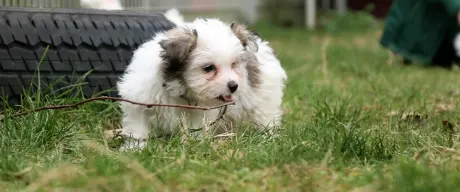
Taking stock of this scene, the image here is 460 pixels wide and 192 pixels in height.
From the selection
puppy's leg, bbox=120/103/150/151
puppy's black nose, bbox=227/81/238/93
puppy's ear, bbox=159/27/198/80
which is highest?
puppy's ear, bbox=159/27/198/80

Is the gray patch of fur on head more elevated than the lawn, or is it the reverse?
the gray patch of fur on head

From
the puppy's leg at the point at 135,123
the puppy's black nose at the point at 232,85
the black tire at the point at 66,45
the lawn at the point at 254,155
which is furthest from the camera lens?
the black tire at the point at 66,45

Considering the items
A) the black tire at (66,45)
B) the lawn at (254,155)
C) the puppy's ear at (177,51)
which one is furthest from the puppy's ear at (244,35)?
the black tire at (66,45)

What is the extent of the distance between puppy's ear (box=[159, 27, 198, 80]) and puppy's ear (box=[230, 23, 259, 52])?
276 mm

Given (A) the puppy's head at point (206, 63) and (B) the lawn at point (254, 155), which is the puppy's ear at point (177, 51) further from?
(B) the lawn at point (254, 155)

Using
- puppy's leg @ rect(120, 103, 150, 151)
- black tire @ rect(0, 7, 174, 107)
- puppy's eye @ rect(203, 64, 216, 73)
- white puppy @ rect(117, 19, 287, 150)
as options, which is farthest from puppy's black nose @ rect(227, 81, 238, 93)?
black tire @ rect(0, 7, 174, 107)

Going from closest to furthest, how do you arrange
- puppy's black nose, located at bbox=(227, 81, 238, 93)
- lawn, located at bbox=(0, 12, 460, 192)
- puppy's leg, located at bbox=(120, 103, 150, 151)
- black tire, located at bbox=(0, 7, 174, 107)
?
lawn, located at bbox=(0, 12, 460, 192) < puppy's black nose, located at bbox=(227, 81, 238, 93) < puppy's leg, located at bbox=(120, 103, 150, 151) < black tire, located at bbox=(0, 7, 174, 107)

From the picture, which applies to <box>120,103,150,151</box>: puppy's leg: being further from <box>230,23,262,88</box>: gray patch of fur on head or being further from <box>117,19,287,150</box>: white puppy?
<box>230,23,262,88</box>: gray patch of fur on head

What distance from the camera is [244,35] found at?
3.80m

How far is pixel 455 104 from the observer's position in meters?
4.80

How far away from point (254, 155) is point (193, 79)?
2.76 ft

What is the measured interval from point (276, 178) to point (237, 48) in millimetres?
1211

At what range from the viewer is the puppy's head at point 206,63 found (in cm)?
355

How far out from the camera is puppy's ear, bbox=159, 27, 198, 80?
3555 mm
